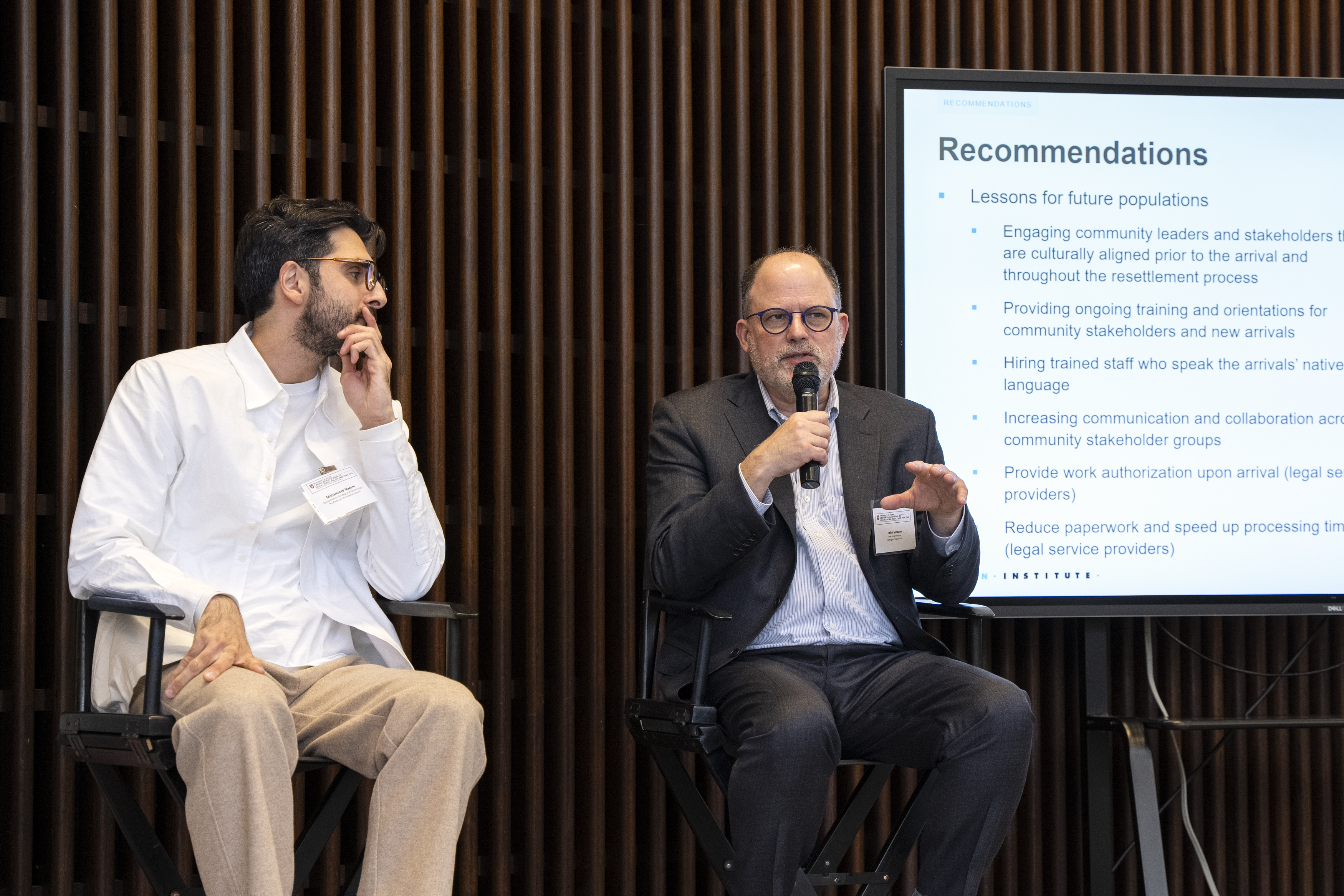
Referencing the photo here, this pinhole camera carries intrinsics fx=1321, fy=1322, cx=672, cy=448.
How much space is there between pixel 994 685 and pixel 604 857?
55.2 inches

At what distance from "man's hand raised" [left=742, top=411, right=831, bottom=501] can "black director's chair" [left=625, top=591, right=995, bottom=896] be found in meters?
0.28

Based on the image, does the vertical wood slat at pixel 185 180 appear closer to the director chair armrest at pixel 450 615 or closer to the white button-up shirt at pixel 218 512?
the white button-up shirt at pixel 218 512

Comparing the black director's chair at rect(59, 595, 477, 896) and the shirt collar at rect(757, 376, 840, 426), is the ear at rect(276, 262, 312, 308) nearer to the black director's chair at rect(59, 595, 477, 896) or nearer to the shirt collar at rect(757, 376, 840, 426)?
the black director's chair at rect(59, 595, 477, 896)

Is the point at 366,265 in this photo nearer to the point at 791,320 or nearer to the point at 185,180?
the point at 185,180

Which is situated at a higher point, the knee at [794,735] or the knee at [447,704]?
the knee at [447,704]

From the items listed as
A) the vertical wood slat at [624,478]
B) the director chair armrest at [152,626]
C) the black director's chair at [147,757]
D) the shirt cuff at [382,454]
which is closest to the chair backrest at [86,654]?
the black director's chair at [147,757]

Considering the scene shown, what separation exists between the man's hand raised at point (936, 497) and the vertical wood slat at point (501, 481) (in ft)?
3.65

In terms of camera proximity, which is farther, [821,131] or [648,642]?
[821,131]

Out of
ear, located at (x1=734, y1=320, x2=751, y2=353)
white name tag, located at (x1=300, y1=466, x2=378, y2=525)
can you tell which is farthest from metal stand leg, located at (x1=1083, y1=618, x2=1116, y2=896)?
white name tag, located at (x1=300, y1=466, x2=378, y2=525)

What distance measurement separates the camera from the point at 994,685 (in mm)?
2564

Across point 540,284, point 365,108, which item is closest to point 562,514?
point 540,284

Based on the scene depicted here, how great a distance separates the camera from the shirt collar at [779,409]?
3.01 metres

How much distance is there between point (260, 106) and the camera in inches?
128

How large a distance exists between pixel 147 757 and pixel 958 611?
1700 millimetres
